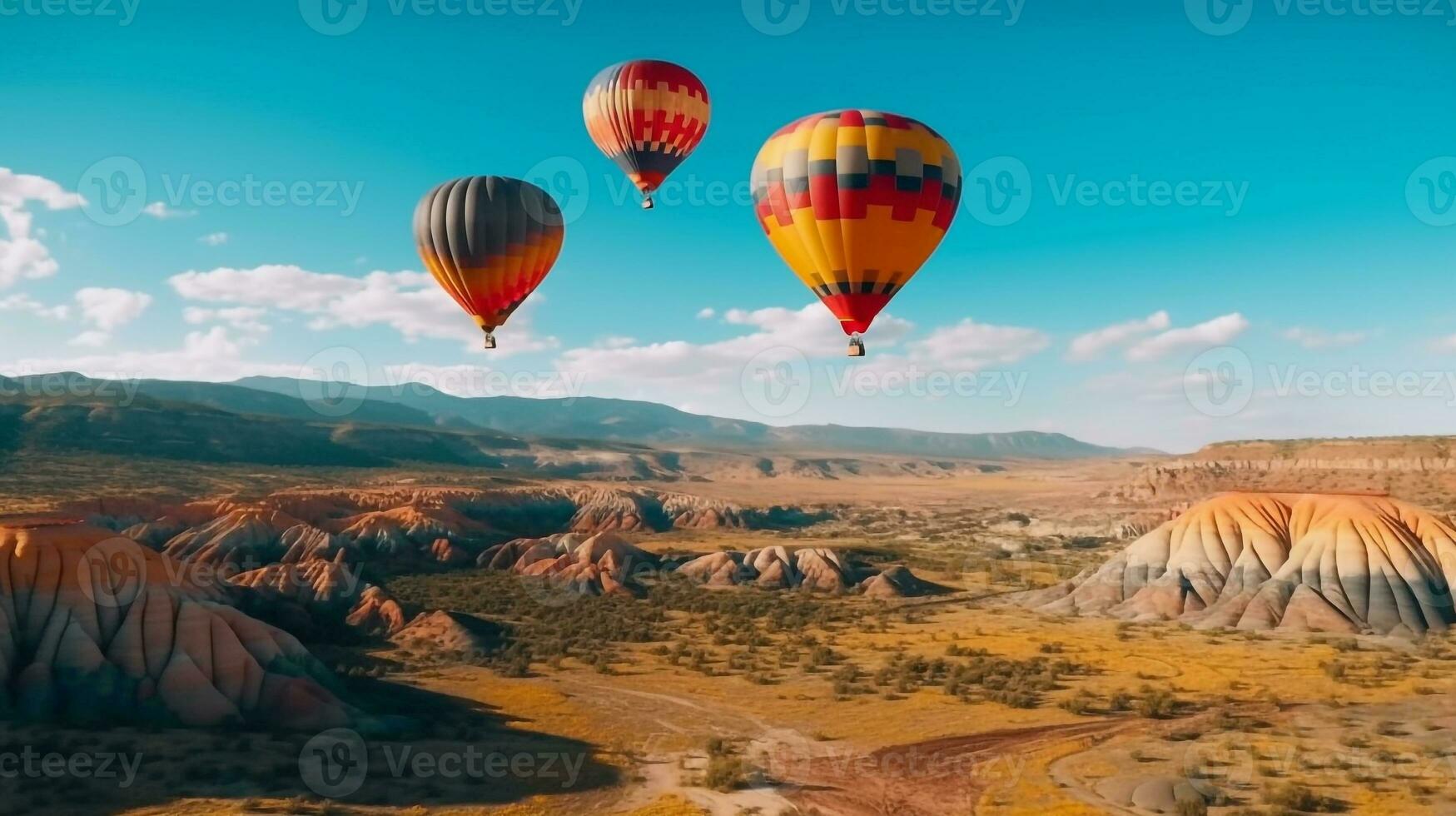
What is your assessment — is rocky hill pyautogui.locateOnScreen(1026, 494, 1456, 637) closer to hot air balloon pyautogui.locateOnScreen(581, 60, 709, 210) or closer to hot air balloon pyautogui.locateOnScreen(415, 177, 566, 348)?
hot air balloon pyautogui.locateOnScreen(581, 60, 709, 210)

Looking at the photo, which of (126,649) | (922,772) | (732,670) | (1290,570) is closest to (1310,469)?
(1290,570)

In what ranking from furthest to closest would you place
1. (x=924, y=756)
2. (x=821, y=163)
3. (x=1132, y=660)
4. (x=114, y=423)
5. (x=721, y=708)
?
1. (x=114, y=423)
2. (x=1132, y=660)
3. (x=721, y=708)
4. (x=821, y=163)
5. (x=924, y=756)

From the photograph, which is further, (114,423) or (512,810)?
(114,423)

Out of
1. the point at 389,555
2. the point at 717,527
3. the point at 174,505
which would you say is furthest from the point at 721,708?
the point at 717,527

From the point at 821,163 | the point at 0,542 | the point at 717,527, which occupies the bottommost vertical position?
the point at 717,527

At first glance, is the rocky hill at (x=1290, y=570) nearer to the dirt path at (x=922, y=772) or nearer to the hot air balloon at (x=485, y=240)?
the dirt path at (x=922, y=772)

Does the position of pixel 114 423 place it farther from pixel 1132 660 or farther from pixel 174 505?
pixel 1132 660

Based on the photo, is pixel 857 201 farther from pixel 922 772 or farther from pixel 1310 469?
pixel 1310 469

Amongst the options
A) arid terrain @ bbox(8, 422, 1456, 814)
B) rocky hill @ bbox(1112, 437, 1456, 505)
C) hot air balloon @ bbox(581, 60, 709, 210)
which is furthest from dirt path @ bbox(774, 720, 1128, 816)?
rocky hill @ bbox(1112, 437, 1456, 505)
